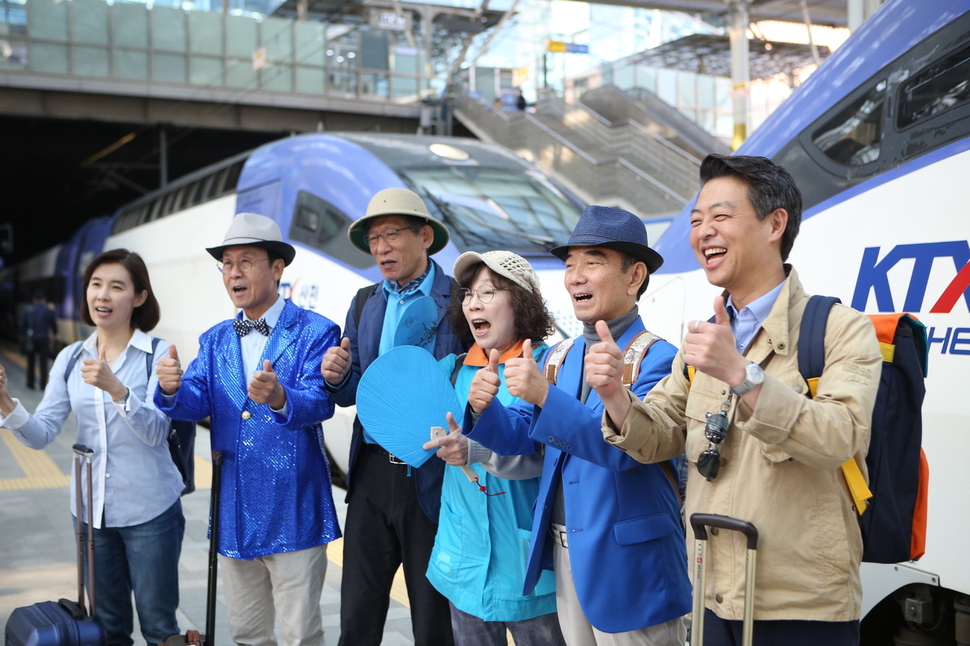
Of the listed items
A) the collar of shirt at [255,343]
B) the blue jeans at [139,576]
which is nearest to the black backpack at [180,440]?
the blue jeans at [139,576]

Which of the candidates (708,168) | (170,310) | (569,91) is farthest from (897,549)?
(569,91)

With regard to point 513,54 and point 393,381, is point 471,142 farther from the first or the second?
point 513,54

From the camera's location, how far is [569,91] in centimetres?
2506

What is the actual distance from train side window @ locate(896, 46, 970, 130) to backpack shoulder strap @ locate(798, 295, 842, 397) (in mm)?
1438

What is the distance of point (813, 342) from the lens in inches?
70.4

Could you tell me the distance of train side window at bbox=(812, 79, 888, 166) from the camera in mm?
3115

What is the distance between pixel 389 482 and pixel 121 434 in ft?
3.50

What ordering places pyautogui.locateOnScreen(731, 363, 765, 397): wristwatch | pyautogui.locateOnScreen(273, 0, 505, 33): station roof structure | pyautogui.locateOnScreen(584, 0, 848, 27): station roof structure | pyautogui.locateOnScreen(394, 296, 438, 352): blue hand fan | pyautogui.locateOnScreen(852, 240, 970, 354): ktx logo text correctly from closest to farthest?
pyautogui.locateOnScreen(731, 363, 765, 397): wristwatch
pyautogui.locateOnScreen(852, 240, 970, 354): ktx logo text
pyautogui.locateOnScreen(394, 296, 438, 352): blue hand fan
pyautogui.locateOnScreen(584, 0, 848, 27): station roof structure
pyautogui.locateOnScreen(273, 0, 505, 33): station roof structure

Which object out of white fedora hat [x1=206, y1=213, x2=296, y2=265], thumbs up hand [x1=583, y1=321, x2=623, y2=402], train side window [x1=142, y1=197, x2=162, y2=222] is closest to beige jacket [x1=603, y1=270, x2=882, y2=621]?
thumbs up hand [x1=583, y1=321, x2=623, y2=402]

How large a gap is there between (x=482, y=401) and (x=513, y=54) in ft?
96.4

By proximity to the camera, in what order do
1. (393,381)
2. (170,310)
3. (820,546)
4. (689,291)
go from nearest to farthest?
(820,546) < (393,381) < (689,291) < (170,310)

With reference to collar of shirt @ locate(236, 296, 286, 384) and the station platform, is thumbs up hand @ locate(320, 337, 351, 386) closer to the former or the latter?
collar of shirt @ locate(236, 296, 286, 384)

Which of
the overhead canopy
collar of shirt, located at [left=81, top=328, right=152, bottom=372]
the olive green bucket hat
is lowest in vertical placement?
collar of shirt, located at [left=81, top=328, right=152, bottom=372]

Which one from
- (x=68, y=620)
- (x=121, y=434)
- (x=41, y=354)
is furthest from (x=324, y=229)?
(x=41, y=354)
